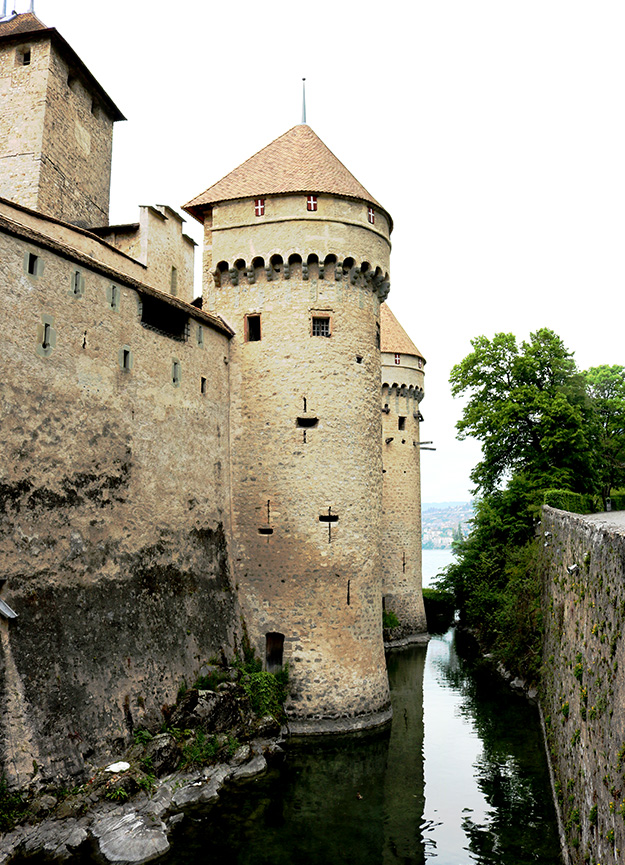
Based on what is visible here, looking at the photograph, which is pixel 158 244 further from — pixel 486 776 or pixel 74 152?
pixel 486 776

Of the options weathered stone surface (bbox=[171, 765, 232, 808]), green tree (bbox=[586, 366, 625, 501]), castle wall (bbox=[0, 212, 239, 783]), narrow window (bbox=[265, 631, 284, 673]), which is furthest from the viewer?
green tree (bbox=[586, 366, 625, 501])

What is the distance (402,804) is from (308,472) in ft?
26.9

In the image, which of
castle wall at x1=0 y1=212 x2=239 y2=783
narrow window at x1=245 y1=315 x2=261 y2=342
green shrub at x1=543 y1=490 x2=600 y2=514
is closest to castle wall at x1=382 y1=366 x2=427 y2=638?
green shrub at x1=543 y1=490 x2=600 y2=514

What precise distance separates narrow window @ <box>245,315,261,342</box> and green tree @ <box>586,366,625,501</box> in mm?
16992

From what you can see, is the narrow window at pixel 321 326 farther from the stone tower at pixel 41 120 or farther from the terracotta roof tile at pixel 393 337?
the terracotta roof tile at pixel 393 337

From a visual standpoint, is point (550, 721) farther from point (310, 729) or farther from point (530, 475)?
point (530, 475)

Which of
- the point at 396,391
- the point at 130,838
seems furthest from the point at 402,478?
the point at 130,838

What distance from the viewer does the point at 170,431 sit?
1608 centimetres

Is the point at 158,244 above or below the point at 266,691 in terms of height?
above

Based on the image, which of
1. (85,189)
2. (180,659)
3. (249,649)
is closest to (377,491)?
(249,649)

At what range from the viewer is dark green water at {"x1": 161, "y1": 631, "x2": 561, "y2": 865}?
36.5 feet

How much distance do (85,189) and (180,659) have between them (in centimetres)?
1530

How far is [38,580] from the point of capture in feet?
38.4

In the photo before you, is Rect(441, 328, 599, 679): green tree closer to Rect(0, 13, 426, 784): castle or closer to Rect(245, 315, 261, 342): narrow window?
Rect(0, 13, 426, 784): castle
